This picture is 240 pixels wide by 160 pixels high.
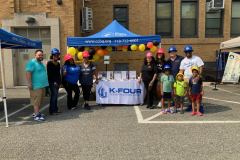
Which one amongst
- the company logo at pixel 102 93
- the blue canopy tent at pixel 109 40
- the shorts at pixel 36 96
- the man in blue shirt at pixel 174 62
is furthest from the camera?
the blue canopy tent at pixel 109 40

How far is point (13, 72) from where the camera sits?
11.1 meters

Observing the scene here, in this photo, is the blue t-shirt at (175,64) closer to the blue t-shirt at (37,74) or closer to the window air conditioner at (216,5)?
Answer: the blue t-shirt at (37,74)

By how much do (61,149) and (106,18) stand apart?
37.4ft

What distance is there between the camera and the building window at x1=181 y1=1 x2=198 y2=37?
44.6 ft

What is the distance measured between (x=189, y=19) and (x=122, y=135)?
1191cm

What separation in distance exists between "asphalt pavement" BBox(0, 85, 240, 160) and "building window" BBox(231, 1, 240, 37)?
9.70 m

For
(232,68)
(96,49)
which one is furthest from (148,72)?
(232,68)

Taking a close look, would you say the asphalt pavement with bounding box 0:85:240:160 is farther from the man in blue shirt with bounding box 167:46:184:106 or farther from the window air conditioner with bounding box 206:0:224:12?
the window air conditioner with bounding box 206:0:224:12

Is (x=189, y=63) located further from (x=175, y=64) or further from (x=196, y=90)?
(x=196, y=90)

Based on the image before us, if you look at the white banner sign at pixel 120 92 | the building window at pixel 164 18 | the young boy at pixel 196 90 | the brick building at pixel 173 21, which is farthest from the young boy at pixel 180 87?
the building window at pixel 164 18

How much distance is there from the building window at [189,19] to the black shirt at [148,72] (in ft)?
28.7

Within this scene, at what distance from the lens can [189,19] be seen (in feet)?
44.8

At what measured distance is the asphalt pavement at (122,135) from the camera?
3268 millimetres

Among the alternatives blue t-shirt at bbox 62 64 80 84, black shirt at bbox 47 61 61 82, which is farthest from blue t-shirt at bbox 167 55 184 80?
black shirt at bbox 47 61 61 82
